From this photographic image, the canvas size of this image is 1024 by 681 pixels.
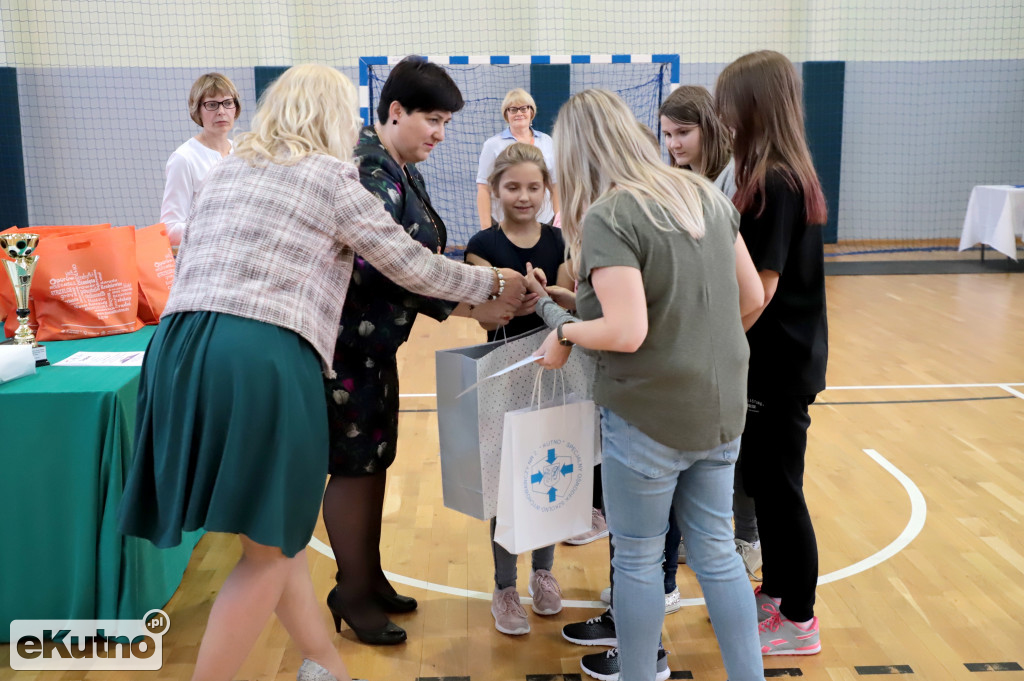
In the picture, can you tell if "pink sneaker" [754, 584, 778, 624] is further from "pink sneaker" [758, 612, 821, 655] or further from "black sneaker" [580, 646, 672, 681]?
"black sneaker" [580, 646, 672, 681]

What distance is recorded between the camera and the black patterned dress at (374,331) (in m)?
1.94

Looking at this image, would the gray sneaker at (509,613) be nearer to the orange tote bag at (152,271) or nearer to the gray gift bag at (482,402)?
the gray gift bag at (482,402)

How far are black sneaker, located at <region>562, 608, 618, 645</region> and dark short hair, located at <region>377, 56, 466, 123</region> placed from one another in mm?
1276

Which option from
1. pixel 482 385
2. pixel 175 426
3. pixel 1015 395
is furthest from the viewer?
pixel 1015 395

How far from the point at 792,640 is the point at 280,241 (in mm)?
1511

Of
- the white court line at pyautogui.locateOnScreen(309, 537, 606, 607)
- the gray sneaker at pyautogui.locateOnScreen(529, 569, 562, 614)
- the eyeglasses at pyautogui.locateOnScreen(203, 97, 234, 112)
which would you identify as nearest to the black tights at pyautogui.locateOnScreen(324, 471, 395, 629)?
the white court line at pyautogui.locateOnScreen(309, 537, 606, 607)

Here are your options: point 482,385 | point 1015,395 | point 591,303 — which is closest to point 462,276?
point 482,385

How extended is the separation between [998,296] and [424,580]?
5.70 metres

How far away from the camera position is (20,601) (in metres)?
2.15

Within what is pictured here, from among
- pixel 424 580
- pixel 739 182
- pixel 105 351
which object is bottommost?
pixel 424 580

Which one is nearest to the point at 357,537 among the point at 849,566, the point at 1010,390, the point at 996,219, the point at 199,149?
the point at 849,566

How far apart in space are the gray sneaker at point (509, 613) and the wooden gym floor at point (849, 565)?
26mm

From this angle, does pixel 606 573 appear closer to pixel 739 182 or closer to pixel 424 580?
pixel 424 580

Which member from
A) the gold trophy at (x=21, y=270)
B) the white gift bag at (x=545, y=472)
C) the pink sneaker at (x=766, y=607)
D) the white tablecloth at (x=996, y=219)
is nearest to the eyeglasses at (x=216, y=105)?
the gold trophy at (x=21, y=270)
